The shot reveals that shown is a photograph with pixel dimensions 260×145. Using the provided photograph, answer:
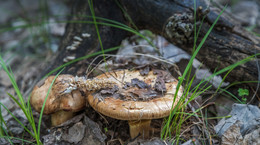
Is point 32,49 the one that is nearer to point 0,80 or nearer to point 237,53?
point 0,80

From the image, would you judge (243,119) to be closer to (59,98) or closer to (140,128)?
(140,128)

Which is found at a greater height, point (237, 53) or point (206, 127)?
point (237, 53)

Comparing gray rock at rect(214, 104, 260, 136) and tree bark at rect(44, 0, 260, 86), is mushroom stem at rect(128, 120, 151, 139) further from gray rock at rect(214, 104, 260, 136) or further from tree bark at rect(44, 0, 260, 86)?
tree bark at rect(44, 0, 260, 86)

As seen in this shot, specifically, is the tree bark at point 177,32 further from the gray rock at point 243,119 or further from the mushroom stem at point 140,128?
the mushroom stem at point 140,128

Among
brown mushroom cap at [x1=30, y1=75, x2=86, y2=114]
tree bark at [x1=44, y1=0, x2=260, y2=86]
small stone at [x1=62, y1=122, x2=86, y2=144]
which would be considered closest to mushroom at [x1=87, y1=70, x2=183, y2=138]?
brown mushroom cap at [x1=30, y1=75, x2=86, y2=114]

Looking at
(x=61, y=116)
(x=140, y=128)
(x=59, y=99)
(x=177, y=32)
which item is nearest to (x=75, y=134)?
(x=61, y=116)

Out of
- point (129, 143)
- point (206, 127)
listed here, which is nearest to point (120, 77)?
point (129, 143)
